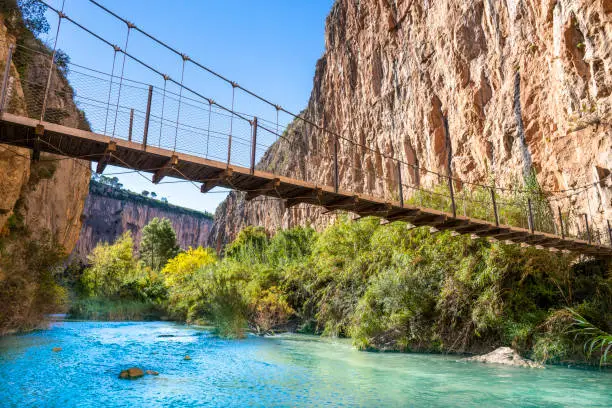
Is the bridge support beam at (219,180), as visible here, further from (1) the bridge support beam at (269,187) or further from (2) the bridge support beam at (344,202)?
(2) the bridge support beam at (344,202)

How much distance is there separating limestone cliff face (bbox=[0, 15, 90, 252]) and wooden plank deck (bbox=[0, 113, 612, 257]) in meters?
3.05

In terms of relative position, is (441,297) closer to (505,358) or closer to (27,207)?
(505,358)

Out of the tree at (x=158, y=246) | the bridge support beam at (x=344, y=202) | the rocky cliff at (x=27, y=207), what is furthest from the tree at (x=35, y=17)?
the tree at (x=158, y=246)

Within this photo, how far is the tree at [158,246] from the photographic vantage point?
152 feet

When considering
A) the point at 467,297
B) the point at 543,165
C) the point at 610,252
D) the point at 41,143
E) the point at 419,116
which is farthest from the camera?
the point at 419,116

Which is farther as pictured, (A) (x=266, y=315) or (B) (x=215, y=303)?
(A) (x=266, y=315)

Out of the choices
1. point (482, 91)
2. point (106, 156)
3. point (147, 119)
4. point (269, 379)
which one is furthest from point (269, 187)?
point (482, 91)

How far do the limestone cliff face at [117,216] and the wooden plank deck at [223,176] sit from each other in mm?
62177

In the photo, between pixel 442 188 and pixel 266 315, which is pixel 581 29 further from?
pixel 266 315

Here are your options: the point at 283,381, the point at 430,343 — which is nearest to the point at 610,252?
the point at 430,343

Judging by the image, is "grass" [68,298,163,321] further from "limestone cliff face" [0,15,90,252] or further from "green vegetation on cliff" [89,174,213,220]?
"green vegetation on cliff" [89,174,213,220]

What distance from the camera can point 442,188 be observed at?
14.9 m

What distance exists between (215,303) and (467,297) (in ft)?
28.1

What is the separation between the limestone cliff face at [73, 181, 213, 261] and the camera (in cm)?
6656
